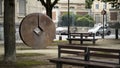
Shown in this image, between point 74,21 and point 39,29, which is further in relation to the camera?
point 74,21

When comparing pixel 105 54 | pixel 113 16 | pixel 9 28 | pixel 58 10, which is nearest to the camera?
pixel 105 54

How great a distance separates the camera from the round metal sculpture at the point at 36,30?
80.9 feet

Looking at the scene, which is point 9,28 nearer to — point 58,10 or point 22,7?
point 22,7

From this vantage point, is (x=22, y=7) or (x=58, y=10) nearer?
(x=22, y=7)

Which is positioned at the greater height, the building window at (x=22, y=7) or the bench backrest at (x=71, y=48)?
the building window at (x=22, y=7)

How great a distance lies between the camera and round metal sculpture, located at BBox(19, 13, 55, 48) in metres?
24.7

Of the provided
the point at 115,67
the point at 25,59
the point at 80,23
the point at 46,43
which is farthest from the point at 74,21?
the point at 115,67

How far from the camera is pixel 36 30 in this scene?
25250 mm

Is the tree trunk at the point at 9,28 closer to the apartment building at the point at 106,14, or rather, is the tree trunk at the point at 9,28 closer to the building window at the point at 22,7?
the building window at the point at 22,7

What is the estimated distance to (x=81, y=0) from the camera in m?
98.4

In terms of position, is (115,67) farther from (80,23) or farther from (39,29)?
(80,23)

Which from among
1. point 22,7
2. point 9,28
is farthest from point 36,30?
point 22,7

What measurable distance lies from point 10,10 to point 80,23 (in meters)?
66.5

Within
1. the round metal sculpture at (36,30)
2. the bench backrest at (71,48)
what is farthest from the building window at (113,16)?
the bench backrest at (71,48)
